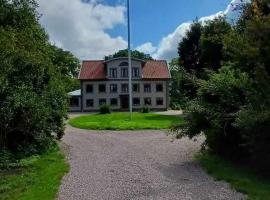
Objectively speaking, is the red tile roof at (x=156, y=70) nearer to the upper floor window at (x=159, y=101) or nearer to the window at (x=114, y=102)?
the upper floor window at (x=159, y=101)

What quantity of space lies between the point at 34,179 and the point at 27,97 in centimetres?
543

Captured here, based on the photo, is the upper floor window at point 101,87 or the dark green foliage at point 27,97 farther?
the upper floor window at point 101,87

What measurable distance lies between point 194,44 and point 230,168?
137 feet

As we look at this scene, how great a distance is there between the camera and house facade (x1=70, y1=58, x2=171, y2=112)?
253ft

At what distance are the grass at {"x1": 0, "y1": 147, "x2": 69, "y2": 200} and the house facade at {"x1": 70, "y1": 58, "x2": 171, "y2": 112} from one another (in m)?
58.7

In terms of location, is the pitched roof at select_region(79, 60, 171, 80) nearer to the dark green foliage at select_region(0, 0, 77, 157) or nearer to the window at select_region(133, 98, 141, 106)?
the window at select_region(133, 98, 141, 106)

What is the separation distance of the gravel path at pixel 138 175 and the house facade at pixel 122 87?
5520cm

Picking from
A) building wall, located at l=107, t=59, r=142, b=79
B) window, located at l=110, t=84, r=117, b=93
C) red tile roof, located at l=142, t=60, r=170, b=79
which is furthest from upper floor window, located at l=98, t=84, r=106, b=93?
red tile roof, located at l=142, t=60, r=170, b=79

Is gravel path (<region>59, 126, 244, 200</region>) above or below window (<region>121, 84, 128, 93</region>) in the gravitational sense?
below

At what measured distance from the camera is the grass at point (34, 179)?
1161cm

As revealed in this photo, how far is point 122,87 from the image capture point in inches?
3054

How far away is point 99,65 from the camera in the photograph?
79875 millimetres

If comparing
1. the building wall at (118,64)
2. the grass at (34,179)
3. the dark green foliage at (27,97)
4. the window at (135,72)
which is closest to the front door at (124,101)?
the building wall at (118,64)

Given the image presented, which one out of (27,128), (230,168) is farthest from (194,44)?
(230,168)
